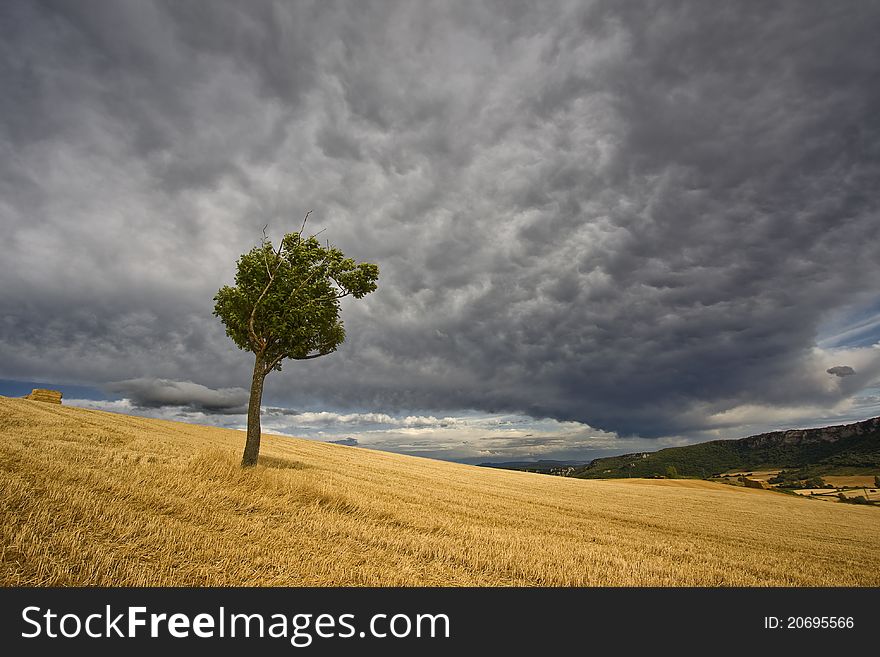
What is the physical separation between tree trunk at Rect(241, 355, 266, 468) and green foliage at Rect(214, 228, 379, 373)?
2.76 feet

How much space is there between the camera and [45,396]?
49344 mm

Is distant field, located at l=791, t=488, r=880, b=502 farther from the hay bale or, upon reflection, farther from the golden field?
the hay bale

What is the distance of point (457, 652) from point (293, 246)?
2491 cm

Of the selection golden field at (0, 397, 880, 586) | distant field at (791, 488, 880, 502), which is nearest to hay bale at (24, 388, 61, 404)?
golden field at (0, 397, 880, 586)

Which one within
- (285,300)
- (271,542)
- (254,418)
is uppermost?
(285,300)

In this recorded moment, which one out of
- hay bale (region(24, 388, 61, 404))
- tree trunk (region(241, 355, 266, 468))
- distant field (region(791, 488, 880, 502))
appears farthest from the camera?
distant field (region(791, 488, 880, 502))

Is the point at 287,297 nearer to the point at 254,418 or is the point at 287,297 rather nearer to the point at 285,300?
the point at 285,300

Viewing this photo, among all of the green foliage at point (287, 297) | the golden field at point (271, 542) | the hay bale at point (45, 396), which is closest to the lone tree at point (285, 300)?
the green foliage at point (287, 297)

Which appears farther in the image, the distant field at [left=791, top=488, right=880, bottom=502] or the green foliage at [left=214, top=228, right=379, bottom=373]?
the distant field at [left=791, top=488, right=880, bottom=502]

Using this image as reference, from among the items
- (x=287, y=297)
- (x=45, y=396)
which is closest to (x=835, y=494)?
(x=287, y=297)

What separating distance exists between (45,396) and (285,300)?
45.4m

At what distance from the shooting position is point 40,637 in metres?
4.60

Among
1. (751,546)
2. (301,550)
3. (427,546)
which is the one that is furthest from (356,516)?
(751,546)

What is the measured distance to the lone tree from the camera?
24.5m
